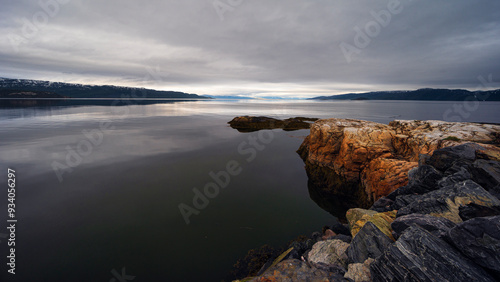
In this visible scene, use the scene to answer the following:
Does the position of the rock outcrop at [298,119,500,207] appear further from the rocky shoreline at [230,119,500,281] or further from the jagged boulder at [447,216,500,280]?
the jagged boulder at [447,216,500,280]

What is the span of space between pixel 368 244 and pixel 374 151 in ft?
35.7

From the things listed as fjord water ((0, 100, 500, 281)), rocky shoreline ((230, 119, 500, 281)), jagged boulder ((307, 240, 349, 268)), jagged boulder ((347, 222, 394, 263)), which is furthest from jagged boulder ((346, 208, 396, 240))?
fjord water ((0, 100, 500, 281))

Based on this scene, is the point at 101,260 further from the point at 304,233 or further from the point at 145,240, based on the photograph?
the point at 304,233

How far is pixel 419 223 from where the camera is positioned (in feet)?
18.7

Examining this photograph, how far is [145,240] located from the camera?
1083cm

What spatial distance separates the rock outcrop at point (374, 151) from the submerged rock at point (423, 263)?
303 inches

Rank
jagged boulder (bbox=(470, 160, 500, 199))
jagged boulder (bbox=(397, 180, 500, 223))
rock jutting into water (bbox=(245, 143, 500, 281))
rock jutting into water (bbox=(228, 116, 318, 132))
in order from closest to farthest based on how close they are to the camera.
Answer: rock jutting into water (bbox=(245, 143, 500, 281)) → jagged boulder (bbox=(397, 180, 500, 223)) → jagged boulder (bbox=(470, 160, 500, 199)) → rock jutting into water (bbox=(228, 116, 318, 132))

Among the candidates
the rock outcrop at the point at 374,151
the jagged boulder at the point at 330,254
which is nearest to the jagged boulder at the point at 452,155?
the rock outcrop at the point at 374,151

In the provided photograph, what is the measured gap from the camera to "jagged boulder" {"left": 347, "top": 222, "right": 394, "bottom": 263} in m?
5.79

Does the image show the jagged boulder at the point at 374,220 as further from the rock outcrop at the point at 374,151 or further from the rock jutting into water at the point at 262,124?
the rock jutting into water at the point at 262,124

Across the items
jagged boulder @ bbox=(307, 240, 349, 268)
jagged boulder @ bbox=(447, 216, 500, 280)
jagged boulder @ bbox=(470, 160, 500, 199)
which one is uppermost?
jagged boulder @ bbox=(470, 160, 500, 199)

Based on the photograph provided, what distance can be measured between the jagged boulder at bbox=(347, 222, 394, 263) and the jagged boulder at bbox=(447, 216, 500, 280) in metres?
1.67

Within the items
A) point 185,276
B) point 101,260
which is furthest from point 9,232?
point 185,276

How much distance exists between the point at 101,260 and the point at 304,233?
37.1 feet
